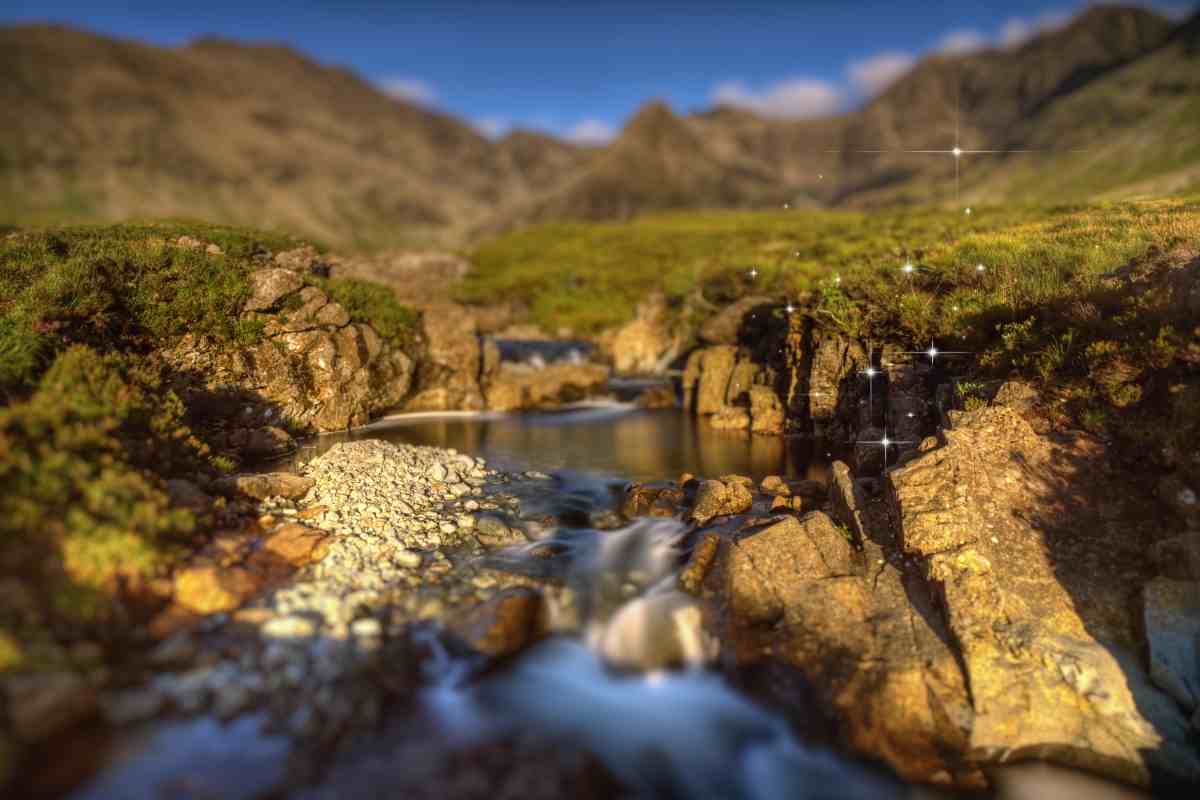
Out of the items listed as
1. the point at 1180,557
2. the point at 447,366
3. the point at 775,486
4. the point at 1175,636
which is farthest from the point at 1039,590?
the point at 447,366

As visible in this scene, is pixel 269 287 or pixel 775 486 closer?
pixel 775 486

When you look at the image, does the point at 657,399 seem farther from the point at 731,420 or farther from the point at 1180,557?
the point at 1180,557

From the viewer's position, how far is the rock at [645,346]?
139 ft

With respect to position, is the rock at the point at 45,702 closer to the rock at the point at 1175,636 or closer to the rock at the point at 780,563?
the rock at the point at 780,563

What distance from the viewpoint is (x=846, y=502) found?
44.4ft

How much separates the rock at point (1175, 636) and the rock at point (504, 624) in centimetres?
982

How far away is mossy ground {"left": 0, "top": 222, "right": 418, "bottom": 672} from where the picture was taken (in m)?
8.85

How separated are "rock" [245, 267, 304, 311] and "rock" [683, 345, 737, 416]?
59.4 feet

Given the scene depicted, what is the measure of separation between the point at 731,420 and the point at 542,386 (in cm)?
1086

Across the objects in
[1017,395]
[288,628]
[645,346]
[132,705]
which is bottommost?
[132,705]

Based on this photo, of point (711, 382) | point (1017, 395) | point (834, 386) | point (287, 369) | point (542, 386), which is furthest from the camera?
point (542, 386)

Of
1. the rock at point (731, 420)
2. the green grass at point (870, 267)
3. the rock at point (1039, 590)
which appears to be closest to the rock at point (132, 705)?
the rock at point (1039, 590)

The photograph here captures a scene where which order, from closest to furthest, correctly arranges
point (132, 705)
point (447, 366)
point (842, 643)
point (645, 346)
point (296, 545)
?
point (132, 705) → point (842, 643) → point (296, 545) → point (447, 366) → point (645, 346)

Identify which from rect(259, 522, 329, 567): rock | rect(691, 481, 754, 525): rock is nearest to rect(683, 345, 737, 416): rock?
rect(691, 481, 754, 525): rock
